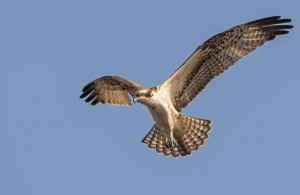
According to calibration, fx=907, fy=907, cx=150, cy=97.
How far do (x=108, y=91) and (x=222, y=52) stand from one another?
2.72 meters

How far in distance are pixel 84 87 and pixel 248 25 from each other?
3.75 m

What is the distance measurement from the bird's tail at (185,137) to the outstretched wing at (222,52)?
0.99m

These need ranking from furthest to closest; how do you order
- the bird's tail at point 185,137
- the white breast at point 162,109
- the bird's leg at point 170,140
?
the bird's tail at point 185,137
the bird's leg at point 170,140
the white breast at point 162,109

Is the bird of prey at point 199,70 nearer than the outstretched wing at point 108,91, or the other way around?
the bird of prey at point 199,70

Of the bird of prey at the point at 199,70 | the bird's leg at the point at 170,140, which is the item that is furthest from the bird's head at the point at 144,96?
the bird's leg at the point at 170,140

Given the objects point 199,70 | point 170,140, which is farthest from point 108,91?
point 199,70

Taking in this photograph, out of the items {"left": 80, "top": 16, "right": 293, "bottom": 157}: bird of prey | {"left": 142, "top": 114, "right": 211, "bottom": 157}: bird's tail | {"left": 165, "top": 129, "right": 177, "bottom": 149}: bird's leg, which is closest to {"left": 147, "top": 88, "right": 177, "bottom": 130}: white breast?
{"left": 80, "top": 16, "right": 293, "bottom": 157}: bird of prey

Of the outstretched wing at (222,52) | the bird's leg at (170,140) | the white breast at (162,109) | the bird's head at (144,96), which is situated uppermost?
the outstretched wing at (222,52)

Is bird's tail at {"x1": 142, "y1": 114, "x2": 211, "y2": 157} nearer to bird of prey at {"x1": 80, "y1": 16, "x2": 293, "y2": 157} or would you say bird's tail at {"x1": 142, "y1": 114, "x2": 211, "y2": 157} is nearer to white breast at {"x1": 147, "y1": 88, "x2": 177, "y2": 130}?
bird of prey at {"x1": 80, "y1": 16, "x2": 293, "y2": 157}

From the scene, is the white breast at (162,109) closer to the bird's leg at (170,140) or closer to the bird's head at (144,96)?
the bird's head at (144,96)

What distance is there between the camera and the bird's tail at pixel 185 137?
18.2 m

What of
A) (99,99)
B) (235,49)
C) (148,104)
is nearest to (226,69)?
(235,49)

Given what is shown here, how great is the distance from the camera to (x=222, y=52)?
17.4 meters

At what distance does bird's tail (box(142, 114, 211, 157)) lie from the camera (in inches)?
717
